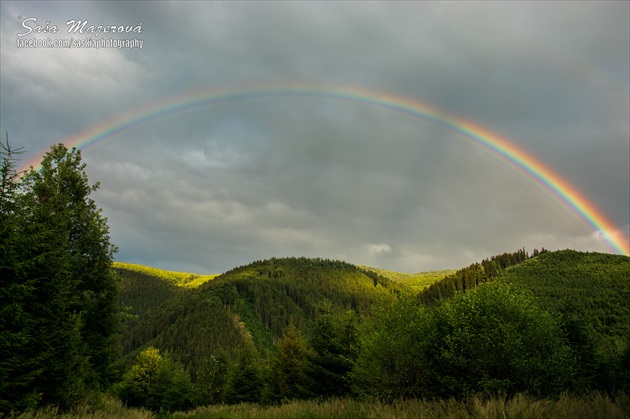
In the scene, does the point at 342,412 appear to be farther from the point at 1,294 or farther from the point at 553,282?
the point at 553,282

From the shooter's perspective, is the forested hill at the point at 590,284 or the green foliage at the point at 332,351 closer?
the green foliage at the point at 332,351

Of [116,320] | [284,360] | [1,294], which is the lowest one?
[284,360]

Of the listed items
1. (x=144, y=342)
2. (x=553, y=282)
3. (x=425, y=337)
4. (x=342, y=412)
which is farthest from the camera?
(x=144, y=342)

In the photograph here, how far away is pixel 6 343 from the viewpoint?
549 inches

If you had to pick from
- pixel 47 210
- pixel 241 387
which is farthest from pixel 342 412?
pixel 241 387

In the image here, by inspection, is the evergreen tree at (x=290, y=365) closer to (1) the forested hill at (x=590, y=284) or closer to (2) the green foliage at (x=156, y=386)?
(2) the green foliage at (x=156, y=386)

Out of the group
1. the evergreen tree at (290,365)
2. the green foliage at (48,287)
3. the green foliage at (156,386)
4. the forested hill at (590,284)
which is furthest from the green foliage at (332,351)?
the forested hill at (590,284)

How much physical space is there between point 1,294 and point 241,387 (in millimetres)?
41804

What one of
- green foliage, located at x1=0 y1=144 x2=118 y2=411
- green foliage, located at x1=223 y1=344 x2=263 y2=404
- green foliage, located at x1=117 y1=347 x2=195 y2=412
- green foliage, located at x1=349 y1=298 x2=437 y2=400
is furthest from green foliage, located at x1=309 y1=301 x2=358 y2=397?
green foliage, located at x1=117 y1=347 x2=195 y2=412

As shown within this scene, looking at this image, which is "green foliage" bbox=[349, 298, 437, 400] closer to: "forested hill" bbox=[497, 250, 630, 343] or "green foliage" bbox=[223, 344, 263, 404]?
"green foliage" bbox=[223, 344, 263, 404]

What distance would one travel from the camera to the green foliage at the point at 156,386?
6544 centimetres

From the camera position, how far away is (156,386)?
6969 centimetres

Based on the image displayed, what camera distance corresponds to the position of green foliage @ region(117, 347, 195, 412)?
215 feet

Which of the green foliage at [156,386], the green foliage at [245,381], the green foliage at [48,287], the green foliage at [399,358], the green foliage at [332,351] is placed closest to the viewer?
the green foliage at [48,287]
